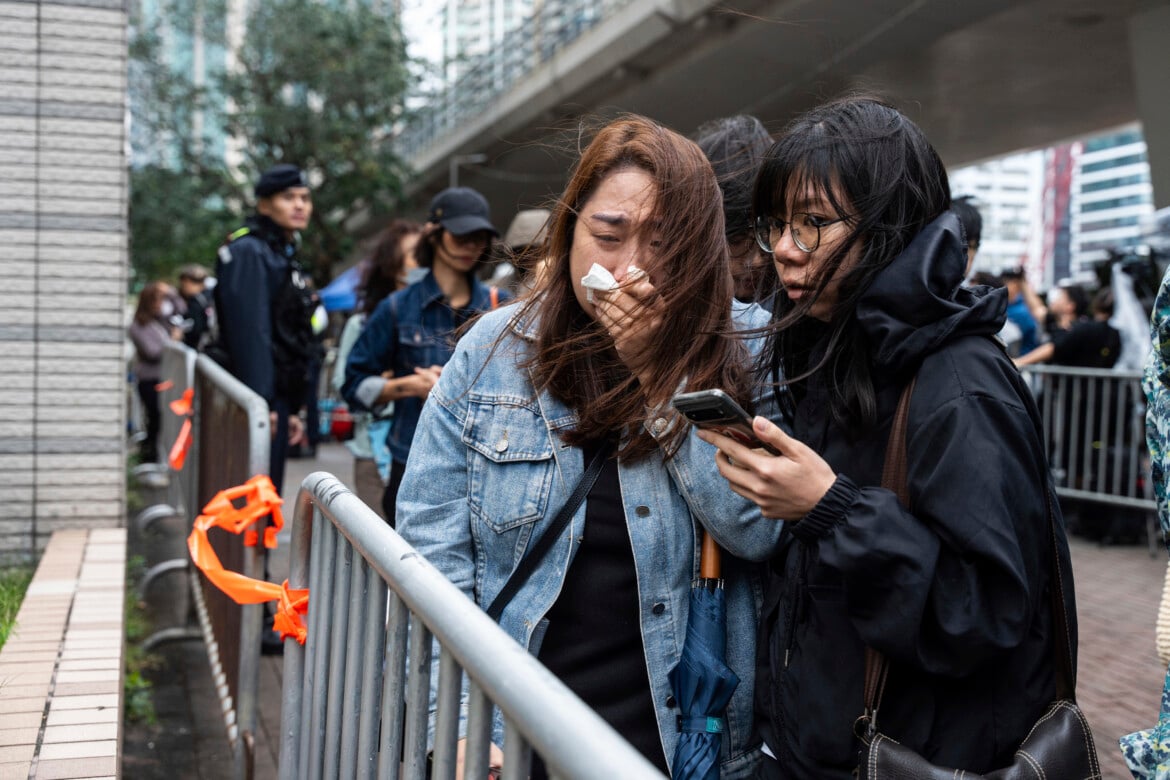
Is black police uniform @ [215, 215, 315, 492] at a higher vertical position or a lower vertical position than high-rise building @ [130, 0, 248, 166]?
lower

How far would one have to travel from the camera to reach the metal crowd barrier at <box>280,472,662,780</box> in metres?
1.10

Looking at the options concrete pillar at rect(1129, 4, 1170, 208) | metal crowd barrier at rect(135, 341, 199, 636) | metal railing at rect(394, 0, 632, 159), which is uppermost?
metal railing at rect(394, 0, 632, 159)

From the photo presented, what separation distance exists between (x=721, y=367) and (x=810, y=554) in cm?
40

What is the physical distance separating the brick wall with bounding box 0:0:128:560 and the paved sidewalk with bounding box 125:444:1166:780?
95 cm

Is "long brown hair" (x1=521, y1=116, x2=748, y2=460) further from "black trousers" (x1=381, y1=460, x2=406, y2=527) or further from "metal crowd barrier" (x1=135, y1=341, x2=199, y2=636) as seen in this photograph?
"metal crowd barrier" (x1=135, y1=341, x2=199, y2=636)

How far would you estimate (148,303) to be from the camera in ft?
40.9

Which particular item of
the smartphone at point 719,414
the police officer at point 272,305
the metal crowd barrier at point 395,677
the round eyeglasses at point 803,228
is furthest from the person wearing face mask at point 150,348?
the smartphone at point 719,414

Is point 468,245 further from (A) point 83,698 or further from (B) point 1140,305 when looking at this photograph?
(B) point 1140,305

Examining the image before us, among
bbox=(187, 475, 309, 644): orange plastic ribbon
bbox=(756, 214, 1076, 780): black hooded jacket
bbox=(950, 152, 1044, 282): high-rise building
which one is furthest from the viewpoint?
bbox=(950, 152, 1044, 282): high-rise building

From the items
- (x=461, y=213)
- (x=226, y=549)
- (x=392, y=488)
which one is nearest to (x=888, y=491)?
(x=392, y=488)

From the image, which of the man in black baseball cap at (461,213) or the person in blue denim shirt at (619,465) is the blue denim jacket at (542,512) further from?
the man in black baseball cap at (461,213)

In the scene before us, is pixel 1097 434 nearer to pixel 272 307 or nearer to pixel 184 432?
pixel 272 307

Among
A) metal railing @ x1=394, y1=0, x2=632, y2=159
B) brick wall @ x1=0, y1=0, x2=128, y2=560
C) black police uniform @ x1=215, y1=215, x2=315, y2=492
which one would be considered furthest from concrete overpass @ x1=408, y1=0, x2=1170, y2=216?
brick wall @ x1=0, y1=0, x2=128, y2=560

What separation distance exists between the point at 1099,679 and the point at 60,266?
4.93 meters
